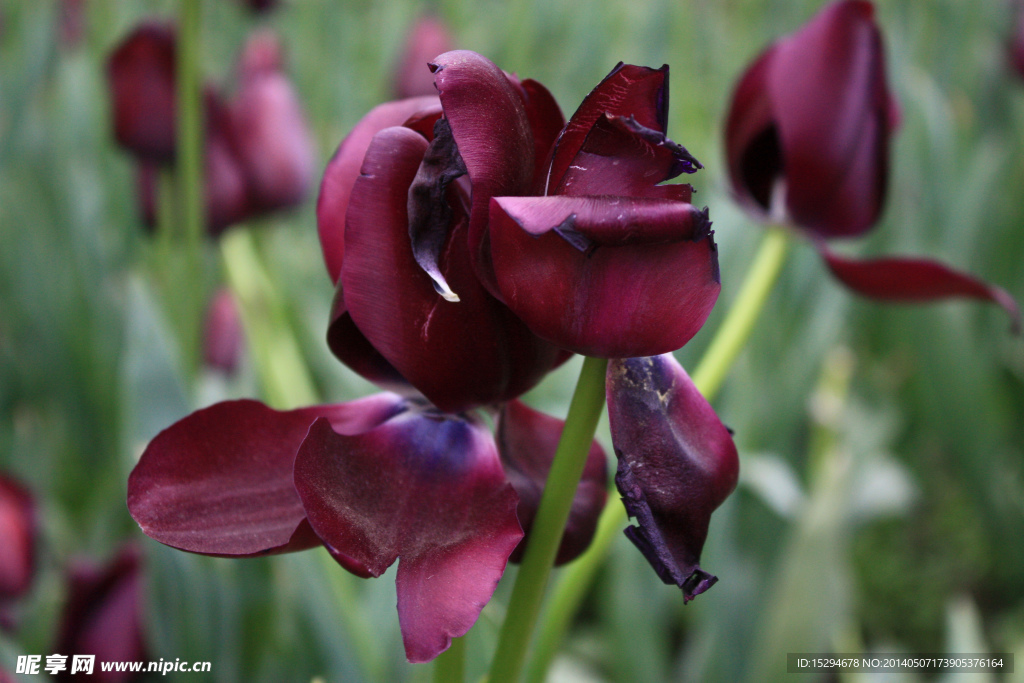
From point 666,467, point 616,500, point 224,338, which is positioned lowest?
point 224,338

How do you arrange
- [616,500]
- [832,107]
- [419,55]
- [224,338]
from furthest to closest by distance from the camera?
[419,55], [224,338], [832,107], [616,500]

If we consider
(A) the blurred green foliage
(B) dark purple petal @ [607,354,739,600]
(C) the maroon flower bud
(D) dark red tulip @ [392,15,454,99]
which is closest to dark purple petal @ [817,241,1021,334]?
(A) the blurred green foliage

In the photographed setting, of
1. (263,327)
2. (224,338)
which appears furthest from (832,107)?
(224,338)

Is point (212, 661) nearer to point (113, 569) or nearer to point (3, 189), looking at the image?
point (113, 569)

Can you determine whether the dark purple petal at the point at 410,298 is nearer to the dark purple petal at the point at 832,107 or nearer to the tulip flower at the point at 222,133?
the dark purple petal at the point at 832,107

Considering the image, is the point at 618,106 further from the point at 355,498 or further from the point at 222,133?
the point at 222,133

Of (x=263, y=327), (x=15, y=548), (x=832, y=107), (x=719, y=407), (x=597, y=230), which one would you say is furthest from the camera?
(x=719, y=407)

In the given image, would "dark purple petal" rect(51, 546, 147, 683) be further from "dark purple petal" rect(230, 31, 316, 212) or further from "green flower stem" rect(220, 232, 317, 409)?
"dark purple petal" rect(230, 31, 316, 212)
